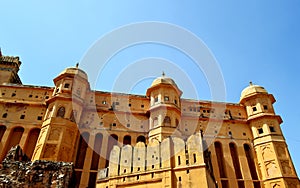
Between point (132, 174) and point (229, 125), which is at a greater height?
point (229, 125)

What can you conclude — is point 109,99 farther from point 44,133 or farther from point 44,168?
point 44,168

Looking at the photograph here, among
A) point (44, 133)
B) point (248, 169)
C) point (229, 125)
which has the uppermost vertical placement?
point (229, 125)

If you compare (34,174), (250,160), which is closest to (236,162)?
(250,160)

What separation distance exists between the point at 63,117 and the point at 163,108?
36.2 feet

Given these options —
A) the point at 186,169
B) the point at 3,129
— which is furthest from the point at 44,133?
the point at 186,169

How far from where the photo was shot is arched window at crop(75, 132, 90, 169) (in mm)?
26106

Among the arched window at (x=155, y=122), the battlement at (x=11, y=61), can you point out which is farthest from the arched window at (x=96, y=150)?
the battlement at (x=11, y=61)

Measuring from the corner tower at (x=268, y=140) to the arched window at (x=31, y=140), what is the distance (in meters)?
25.1

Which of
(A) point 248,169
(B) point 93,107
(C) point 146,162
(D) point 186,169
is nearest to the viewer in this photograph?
(D) point 186,169

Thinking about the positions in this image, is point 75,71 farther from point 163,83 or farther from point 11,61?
point 11,61

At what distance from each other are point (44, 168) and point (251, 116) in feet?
80.5

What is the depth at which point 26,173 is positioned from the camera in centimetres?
1577

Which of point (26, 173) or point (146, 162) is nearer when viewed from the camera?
point (26, 173)

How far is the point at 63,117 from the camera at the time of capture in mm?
26078
